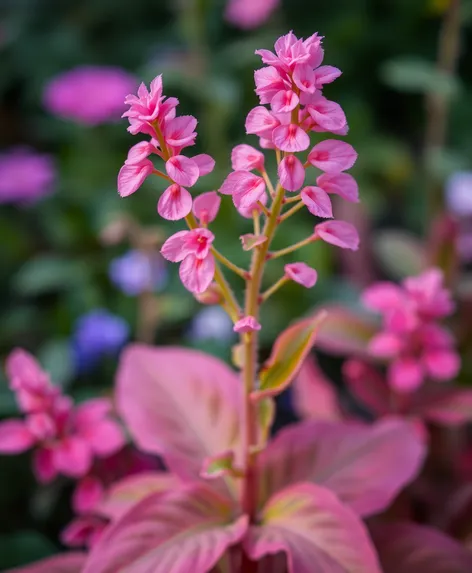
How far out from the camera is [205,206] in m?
0.54

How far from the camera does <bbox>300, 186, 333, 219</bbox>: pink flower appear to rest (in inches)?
18.3

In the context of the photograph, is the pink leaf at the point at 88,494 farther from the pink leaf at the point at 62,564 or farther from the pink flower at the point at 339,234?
the pink flower at the point at 339,234

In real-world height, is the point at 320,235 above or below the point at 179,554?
above

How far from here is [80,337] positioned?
112cm

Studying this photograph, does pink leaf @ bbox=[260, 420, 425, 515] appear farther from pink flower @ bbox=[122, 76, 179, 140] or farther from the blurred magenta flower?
the blurred magenta flower

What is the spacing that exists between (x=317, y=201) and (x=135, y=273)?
0.76m

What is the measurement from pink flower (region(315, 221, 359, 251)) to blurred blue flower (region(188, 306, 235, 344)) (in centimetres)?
64

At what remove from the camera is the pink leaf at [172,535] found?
21.9 inches

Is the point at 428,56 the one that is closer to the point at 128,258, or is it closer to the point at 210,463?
the point at 128,258

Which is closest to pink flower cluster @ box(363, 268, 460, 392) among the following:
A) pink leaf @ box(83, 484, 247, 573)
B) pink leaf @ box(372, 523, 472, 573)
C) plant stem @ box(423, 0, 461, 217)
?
pink leaf @ box(372, 523, 472, 573)

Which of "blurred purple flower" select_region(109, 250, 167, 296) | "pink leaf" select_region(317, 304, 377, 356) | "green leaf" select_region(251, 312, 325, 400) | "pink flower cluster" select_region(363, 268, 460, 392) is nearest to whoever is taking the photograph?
"green leaf" select_region(251, 312, 325, 400)

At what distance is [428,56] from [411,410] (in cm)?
140

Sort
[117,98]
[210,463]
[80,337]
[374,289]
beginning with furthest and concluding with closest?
[117,98] < [80,337] < [374,289] < [210,463]

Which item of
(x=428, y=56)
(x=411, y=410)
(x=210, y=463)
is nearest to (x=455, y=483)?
(x=411, y=410)
